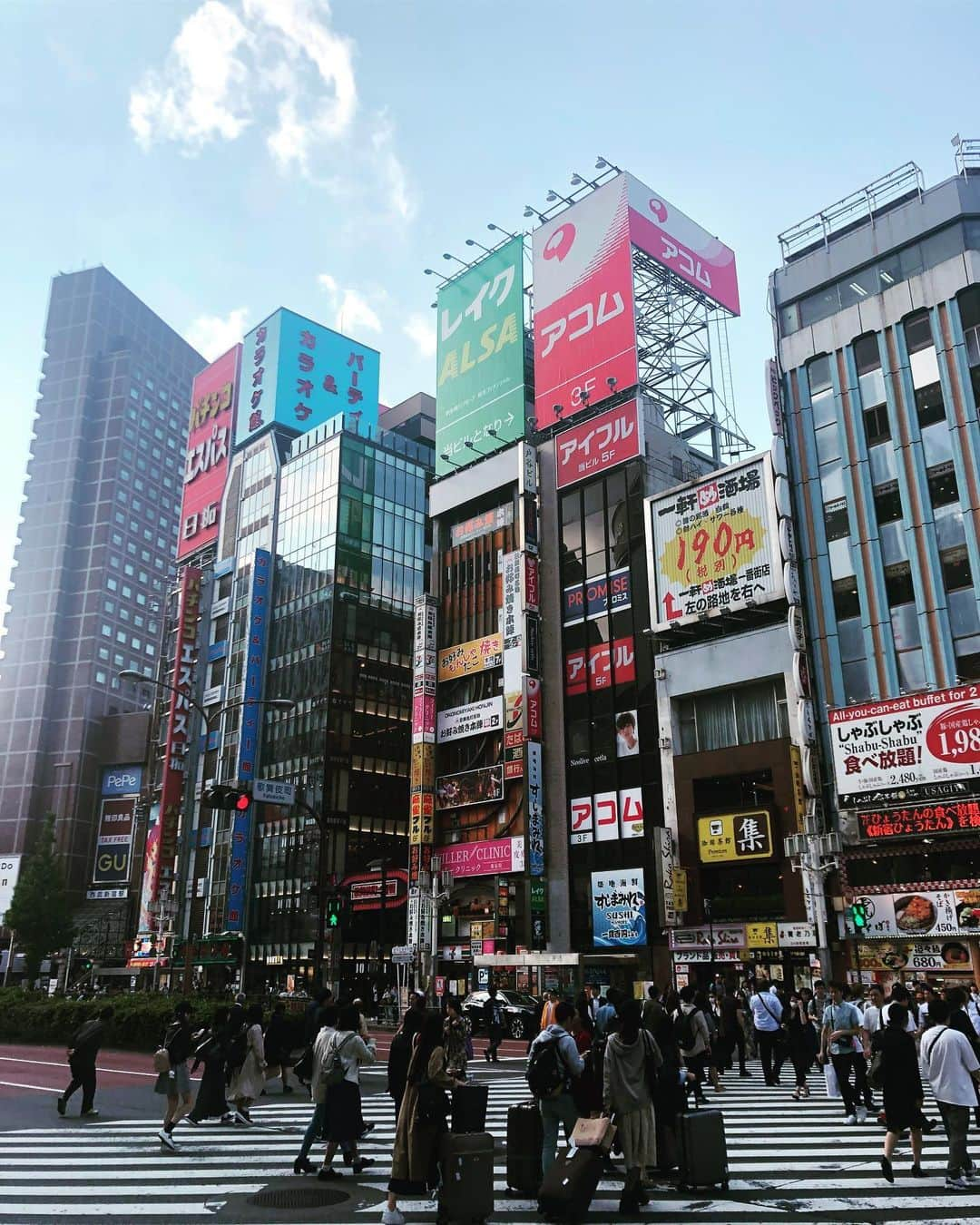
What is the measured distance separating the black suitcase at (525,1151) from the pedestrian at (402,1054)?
111 cm

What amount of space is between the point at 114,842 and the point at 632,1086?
97367 mm

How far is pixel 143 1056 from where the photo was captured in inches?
1045

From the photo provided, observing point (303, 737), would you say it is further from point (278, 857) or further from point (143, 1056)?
point (143, 1056)

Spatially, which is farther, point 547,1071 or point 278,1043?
point 278,1043

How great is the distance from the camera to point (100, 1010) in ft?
93.4

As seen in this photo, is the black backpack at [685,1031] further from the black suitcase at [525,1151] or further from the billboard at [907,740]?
the billboard at [907,740]

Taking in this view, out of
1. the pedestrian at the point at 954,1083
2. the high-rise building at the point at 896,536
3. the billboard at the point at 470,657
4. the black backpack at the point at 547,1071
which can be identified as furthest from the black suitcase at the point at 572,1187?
the billboard at the point at 470,657

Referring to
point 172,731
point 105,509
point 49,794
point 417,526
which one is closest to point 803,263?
point 417,526

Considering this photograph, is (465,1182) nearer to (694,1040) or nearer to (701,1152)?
(701,1152)

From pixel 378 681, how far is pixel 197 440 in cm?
3440

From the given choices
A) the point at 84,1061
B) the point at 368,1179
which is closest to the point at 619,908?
the point at 84,1061

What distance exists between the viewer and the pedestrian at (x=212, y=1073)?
14688 mm

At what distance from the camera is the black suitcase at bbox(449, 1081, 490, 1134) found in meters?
10.0

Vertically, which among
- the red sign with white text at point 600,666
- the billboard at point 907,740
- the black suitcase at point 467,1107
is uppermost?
the red sign with white text at point 600,666
